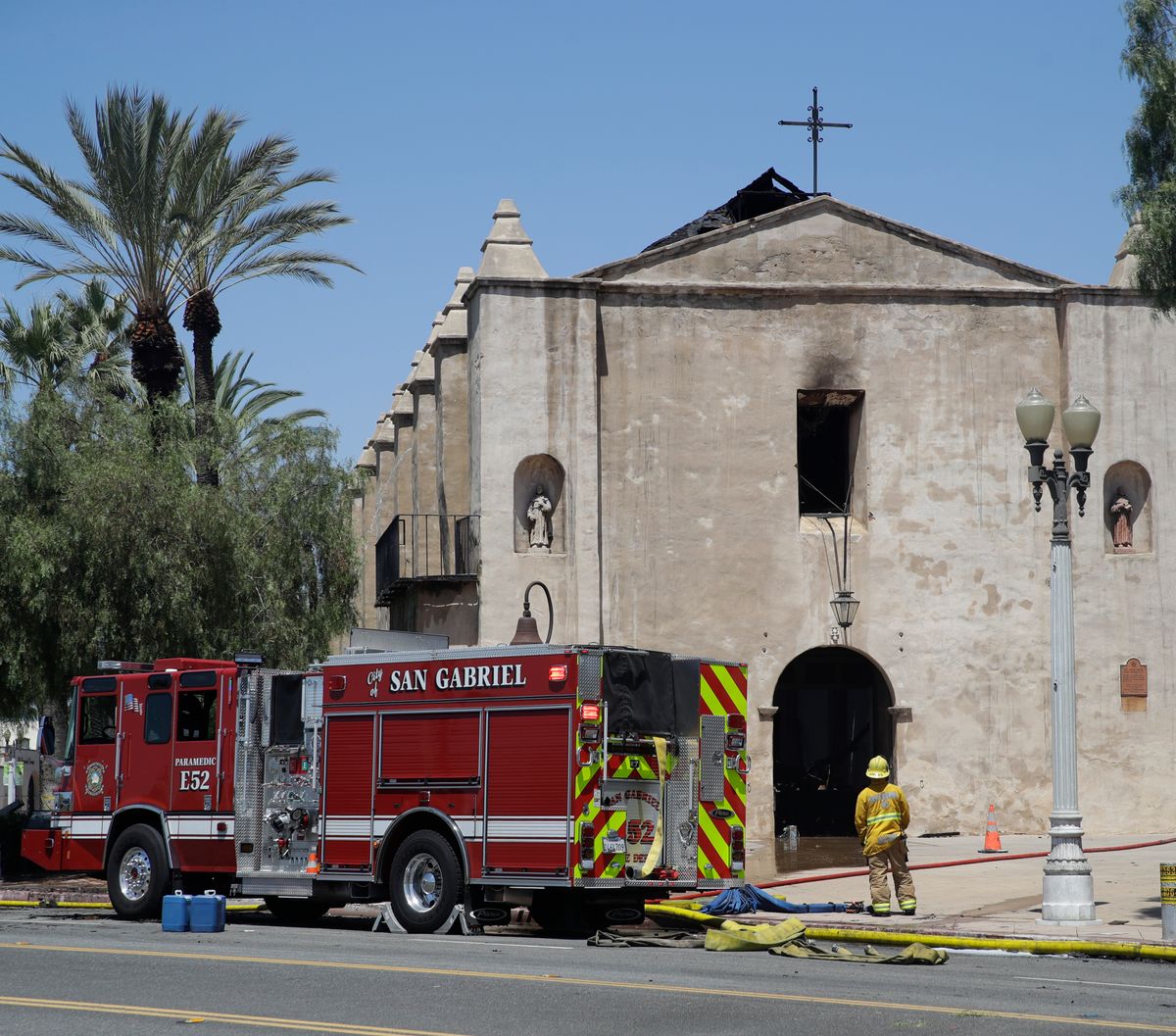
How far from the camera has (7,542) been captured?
83.8 feet

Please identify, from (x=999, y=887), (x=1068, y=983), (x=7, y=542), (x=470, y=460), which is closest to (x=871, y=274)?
(x=470, y=460)

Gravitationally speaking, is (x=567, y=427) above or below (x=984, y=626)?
above

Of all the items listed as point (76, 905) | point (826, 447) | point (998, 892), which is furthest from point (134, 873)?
point (826, 447)

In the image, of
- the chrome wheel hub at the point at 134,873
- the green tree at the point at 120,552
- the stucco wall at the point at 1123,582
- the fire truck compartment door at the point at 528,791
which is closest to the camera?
the fire truck compartment door at the point at 528,791

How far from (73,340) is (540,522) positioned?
714 inches

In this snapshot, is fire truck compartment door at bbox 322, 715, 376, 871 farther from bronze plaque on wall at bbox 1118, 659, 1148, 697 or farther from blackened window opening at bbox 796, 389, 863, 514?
bronze plaque on wall at bbox 1118, 659, 1148, 697

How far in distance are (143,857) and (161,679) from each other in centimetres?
188

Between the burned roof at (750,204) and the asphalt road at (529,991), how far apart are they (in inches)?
889

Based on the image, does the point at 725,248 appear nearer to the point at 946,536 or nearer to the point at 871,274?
the point at 871,274

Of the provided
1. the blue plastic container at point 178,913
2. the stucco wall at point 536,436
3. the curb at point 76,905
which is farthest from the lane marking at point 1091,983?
the stucco wall at point 536,436

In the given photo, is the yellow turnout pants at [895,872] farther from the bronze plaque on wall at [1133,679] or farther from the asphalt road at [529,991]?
the bronze plaque on wall at [1133,679]

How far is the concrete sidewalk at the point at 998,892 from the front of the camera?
16.0 metres

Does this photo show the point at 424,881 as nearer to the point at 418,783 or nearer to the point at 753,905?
the point at 418,783

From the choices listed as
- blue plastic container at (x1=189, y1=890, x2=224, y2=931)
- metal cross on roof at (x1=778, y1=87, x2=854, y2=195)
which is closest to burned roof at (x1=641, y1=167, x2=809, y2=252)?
metal cross on roof at (x1=778, y1=87, x2=854, y2=195)
